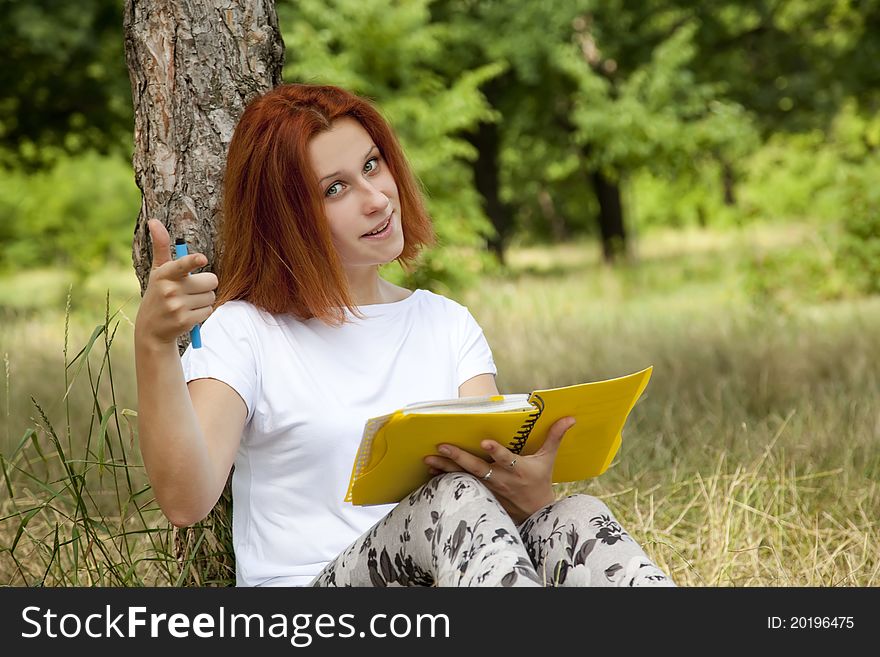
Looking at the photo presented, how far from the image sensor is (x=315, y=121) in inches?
91.3

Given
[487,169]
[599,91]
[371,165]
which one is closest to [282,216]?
[371,165]

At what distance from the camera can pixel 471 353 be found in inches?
98.8

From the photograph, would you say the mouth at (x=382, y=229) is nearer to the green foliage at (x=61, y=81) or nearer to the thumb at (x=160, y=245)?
the thumb at (x=160, y=245)

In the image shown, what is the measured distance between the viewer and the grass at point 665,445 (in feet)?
9.37

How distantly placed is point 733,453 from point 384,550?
6.86 feet

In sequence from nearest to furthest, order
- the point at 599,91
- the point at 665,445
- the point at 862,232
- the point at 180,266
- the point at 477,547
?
the point at 180,266
the point at 477,547
the point at 665,445
the point at 862,232
the point at 599,91

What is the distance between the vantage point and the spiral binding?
200 centimetres

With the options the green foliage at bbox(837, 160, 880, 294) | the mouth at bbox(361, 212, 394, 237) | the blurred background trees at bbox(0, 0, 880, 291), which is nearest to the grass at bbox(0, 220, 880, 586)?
the mouth at bbox(361, 212, 394, 237)

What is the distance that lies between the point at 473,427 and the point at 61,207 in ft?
97.5

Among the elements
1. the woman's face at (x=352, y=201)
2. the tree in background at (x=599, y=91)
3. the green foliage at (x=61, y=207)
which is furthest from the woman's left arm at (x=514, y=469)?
the green foliage at (x=61, y=207)

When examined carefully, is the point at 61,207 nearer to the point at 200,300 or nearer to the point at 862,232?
the point at 862,232
